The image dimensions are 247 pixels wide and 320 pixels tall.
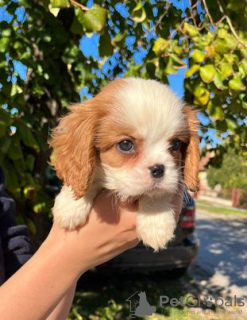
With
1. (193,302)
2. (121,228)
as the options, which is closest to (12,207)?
(121,228)

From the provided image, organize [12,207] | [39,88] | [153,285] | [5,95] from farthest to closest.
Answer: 1. [153,285]
2. [39,88]
3. [5,95]
4. [12,207]

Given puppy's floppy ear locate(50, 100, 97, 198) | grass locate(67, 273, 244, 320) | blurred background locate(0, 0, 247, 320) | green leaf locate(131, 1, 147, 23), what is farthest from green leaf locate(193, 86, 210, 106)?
grass locate(67, 273, 244, 320)

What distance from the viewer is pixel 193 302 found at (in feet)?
20.5

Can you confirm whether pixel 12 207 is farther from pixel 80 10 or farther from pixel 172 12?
pixel 172 12

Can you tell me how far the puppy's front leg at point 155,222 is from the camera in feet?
6.00

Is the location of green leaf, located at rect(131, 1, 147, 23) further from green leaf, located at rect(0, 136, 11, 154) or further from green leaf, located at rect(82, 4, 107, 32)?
green leaf, located at rect(0, 136, 11, 154)

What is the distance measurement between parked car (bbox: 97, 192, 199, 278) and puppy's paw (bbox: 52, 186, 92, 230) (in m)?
4.40

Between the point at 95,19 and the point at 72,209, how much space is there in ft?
3.30

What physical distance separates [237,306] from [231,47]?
16.1ft

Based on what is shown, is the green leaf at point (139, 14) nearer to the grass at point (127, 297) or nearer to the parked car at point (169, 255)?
the grass at point (127, 297)

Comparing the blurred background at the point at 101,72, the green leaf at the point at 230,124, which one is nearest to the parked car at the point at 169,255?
the blurred background at the point at 101,72

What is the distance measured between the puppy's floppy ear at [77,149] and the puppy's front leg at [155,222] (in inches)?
11.7

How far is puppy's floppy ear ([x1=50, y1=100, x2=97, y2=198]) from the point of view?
1787 mm

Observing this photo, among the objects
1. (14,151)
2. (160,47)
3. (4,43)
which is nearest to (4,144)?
(14,151)
